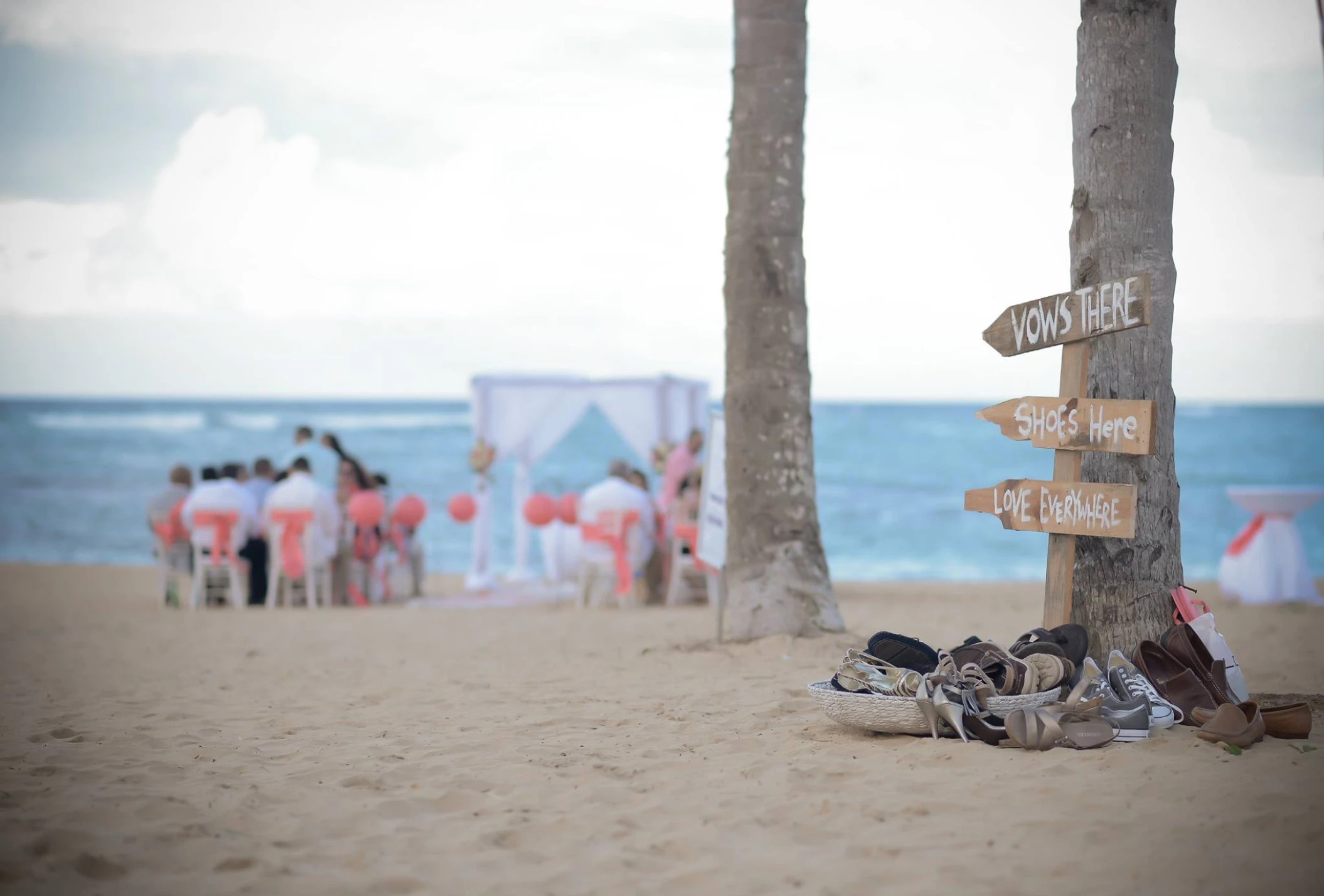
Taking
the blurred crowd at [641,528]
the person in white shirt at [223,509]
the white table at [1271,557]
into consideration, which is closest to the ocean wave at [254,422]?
the person in white shirt at [223,509]

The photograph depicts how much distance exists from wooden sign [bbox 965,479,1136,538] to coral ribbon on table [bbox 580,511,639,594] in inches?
230

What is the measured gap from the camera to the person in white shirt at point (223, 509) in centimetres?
1020

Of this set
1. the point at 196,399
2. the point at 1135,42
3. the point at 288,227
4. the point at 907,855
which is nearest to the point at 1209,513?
the point at 288,227

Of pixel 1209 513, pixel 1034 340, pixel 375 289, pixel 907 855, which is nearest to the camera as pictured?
pixel 907 855

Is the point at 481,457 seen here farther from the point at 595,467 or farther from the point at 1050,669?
the point at 595,467

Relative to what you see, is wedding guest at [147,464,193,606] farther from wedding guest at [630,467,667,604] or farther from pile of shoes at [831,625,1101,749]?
pile of shoes at [831,625,1101,749]

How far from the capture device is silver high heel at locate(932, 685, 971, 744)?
12.9ft

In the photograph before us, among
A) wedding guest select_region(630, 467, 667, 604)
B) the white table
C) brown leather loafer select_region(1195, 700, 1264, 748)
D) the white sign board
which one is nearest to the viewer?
brown leather loafer select_region(1195, 700, 1264, 748)

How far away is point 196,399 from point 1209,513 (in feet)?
158

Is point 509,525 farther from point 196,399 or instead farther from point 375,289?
point 196,399

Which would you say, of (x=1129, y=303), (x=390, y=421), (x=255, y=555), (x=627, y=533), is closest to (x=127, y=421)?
(x=390, y=421)

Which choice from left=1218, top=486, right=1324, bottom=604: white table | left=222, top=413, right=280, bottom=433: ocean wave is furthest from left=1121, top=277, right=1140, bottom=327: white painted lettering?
left=222, top=413, right=280, bottom=433: ocean wave

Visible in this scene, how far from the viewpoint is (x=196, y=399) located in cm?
5747

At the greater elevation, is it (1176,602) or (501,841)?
(1176,602)
